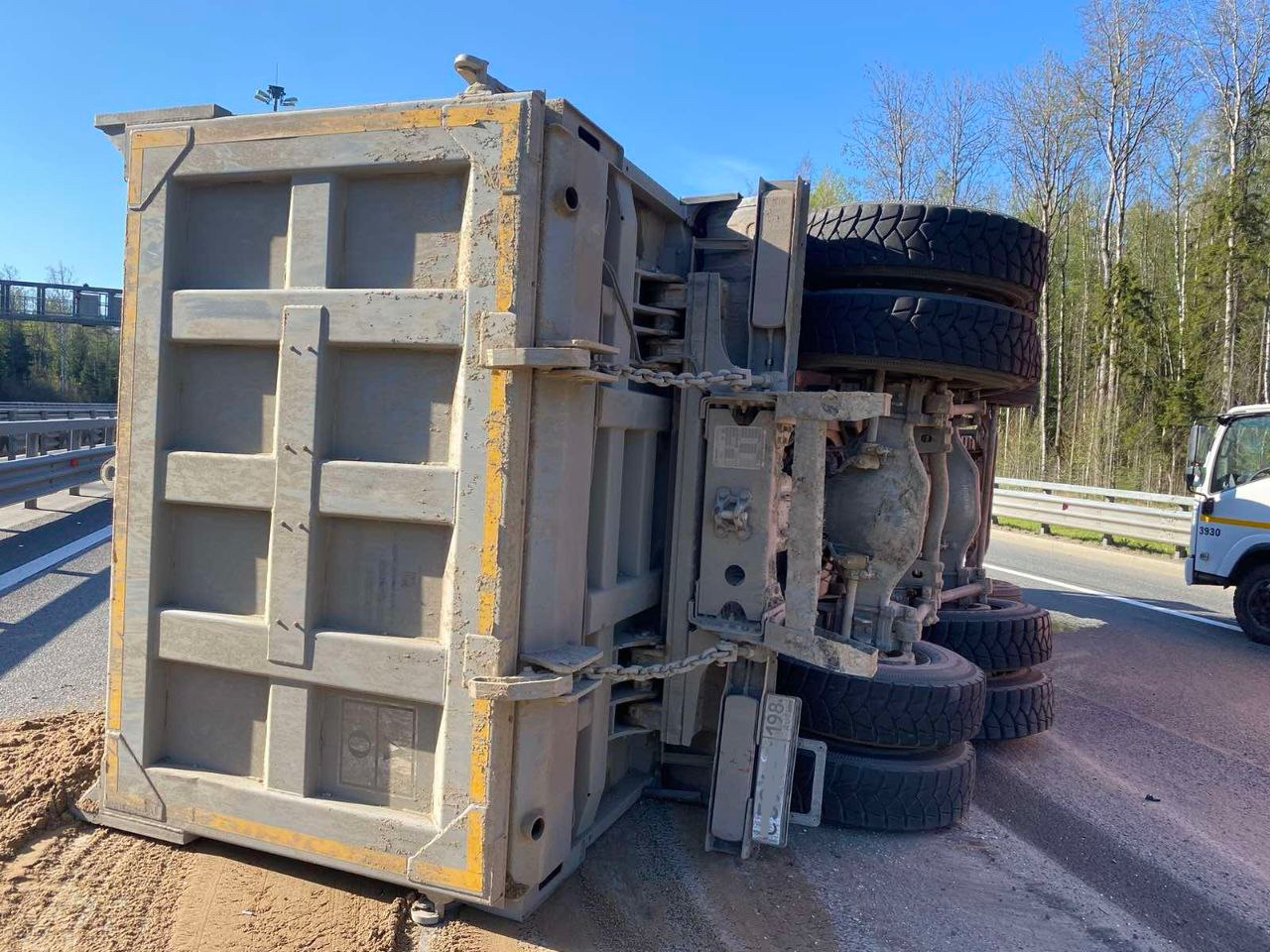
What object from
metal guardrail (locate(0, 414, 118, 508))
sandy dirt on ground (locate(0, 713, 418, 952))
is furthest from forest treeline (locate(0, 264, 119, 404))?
sandy dirt on ground (locate(0, 713, 418, 952))

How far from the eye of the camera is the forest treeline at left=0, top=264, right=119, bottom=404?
162 ft

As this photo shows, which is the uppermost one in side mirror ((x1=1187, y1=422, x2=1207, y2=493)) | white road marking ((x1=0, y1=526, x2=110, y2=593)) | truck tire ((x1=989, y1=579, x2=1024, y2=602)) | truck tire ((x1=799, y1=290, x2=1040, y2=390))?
truck tire ((x1=799, y1=290, x2=1040, y2=390))

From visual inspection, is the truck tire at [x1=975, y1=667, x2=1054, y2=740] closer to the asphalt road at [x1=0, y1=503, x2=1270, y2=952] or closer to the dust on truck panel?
the asphalt road at [x1=0, y1=503, x2=1270, y2=952]

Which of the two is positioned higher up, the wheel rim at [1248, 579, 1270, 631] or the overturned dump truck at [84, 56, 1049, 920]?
the overturned dump truck at [84, 56, 1049, 920]

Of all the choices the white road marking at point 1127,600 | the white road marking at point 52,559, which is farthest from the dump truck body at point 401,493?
the white road marking at point 1127,600

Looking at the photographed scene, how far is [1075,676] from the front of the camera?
666 cm

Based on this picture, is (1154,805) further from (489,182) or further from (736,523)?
(489,182)

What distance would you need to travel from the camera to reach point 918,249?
3879mm

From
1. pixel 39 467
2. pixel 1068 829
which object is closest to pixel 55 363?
pixel 39 467

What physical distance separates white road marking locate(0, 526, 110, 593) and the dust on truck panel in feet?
16.8

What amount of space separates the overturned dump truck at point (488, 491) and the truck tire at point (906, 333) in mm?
15

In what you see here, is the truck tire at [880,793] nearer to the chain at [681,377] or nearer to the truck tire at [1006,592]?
the chain at [681,377]

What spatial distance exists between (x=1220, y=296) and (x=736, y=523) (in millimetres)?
25849

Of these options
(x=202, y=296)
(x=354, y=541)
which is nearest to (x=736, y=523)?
(x=354, y=541)
